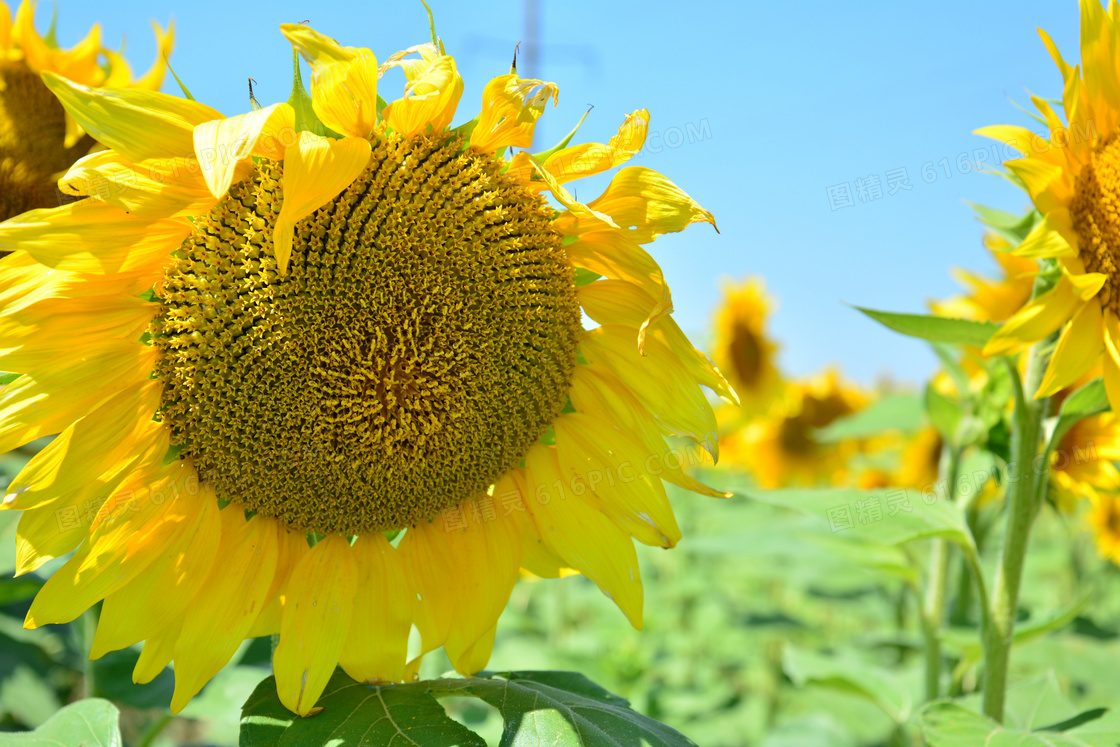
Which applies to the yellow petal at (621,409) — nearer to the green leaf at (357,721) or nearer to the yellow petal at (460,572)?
the yellow petal at (460,572)

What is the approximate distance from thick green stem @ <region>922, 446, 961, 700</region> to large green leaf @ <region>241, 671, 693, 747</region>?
5.74 ft

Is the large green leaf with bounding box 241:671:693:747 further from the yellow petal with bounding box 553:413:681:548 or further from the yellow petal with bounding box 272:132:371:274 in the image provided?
the yellow petal with bounding box 272:132:371:274

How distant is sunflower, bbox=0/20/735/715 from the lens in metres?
1.24

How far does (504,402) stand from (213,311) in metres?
0.51

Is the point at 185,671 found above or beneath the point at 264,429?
beneath

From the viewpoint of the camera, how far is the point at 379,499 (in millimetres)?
1438

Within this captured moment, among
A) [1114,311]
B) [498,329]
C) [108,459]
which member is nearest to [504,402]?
[498,329]

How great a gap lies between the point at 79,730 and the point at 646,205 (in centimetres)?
135

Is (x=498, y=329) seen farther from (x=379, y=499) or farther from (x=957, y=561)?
(x=957, y=561)

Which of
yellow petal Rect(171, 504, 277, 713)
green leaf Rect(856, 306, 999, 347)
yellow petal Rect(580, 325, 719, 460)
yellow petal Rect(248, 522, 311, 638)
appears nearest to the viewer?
yellow petal Rect(171, 504, 277, 713)

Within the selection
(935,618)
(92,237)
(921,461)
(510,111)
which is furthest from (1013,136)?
(921,461)

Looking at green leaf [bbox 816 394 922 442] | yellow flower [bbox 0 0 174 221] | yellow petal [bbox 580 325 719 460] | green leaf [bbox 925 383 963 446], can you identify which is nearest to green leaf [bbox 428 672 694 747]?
yellow petal [bbox 580 325 719 460]

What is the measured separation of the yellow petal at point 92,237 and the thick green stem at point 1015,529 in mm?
1829

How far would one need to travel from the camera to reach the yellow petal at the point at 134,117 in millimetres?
1194
